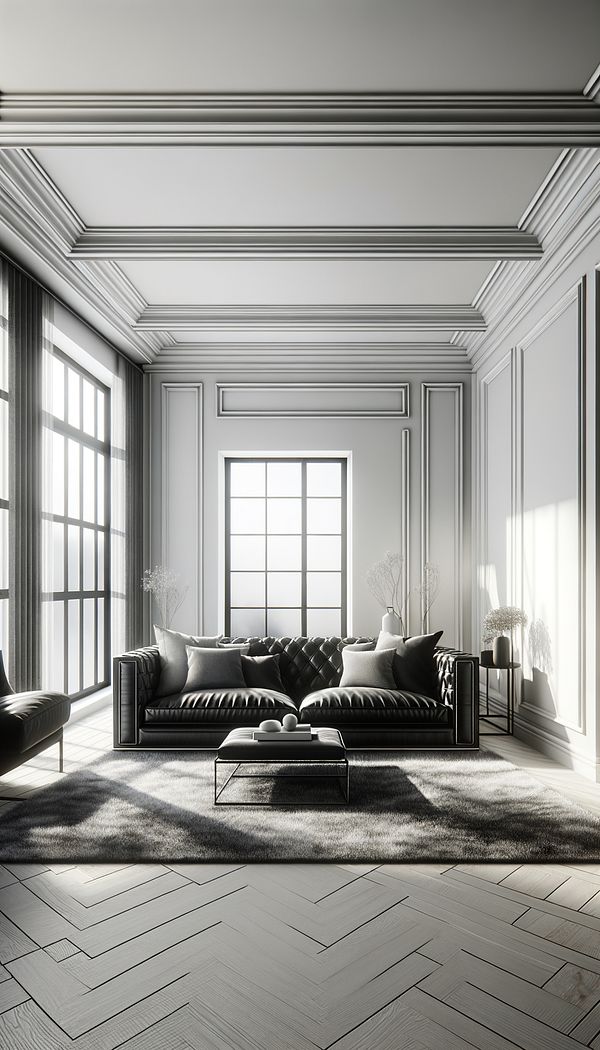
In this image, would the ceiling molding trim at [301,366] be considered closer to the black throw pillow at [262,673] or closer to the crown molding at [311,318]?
the crown molding at [311,318]

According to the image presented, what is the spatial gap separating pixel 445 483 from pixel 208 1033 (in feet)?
19.2

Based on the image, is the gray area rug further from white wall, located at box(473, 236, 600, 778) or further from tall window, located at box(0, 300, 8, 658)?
tall window, located at box(0, 300, 8, 658)

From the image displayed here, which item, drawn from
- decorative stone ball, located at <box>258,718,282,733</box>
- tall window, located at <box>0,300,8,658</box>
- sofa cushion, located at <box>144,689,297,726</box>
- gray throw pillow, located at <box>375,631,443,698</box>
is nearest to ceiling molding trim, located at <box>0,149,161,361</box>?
tall window, located at <box>0,300,8,658</box>

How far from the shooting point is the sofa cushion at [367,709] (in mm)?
4438

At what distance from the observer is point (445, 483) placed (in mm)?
7141

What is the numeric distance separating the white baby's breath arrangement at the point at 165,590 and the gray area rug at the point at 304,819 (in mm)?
2937

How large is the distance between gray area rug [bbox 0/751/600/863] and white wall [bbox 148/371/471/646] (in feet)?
A: 9.85

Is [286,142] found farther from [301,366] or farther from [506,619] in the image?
[301,366]

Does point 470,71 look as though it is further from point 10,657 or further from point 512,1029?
point 10,657

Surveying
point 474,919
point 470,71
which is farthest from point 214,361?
point 474,919

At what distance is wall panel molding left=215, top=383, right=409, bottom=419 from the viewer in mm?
7176

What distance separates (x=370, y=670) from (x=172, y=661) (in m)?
1.29

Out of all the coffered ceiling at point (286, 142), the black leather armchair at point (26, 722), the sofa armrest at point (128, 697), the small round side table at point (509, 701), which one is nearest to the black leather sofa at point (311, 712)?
the sofa armrest at point (128, 697)

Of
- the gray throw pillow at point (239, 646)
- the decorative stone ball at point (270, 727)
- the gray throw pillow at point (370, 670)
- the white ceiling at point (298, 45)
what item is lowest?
the decorative stone ball at point (270, 727)
